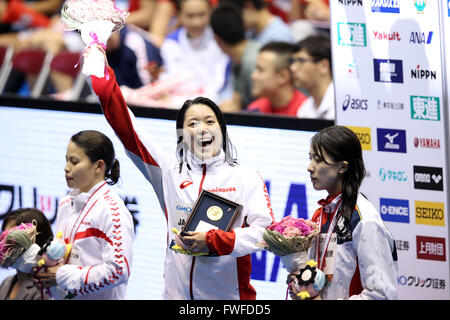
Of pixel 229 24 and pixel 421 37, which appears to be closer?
pixel 421 37

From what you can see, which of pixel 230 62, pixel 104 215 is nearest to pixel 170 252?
pixel 104 215

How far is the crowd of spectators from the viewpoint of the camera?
8.05m

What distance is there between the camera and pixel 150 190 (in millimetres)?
5648

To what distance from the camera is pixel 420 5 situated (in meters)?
5.02

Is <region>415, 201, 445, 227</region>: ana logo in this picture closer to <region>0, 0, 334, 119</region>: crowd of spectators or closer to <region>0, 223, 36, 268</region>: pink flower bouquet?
<region>0, 223, 36, 268</region>: pink flower bouquet

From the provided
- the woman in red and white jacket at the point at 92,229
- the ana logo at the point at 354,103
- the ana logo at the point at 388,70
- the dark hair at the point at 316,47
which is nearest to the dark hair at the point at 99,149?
the woman in red and white jacket at the point at 92,229

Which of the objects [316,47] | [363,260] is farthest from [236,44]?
[363,260]

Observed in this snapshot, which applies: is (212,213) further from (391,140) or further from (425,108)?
(425,108)

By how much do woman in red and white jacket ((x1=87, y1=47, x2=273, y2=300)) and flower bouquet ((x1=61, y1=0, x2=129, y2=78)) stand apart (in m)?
0.08

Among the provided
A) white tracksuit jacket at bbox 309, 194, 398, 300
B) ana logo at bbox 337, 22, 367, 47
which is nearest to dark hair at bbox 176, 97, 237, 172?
white tracksuit jacket at bbox 309, 194, 398, 300

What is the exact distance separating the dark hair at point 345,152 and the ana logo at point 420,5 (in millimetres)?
1332

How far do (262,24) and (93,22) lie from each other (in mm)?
5006

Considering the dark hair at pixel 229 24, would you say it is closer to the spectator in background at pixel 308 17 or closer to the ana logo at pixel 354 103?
the spectator in background at pixel 308 17

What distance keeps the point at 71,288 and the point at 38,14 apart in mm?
7057
